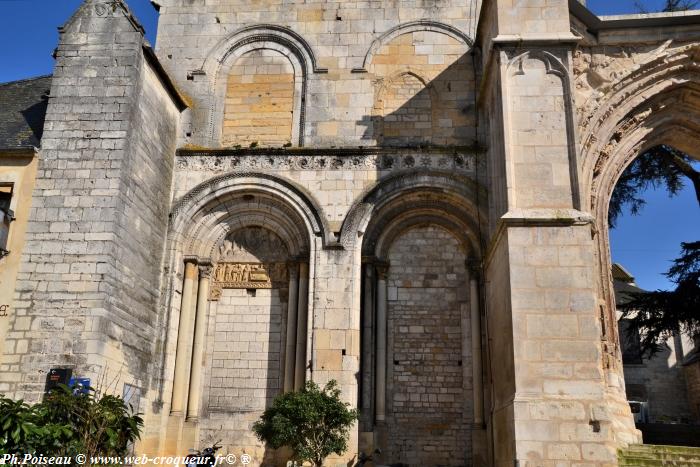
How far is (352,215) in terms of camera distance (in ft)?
38.3

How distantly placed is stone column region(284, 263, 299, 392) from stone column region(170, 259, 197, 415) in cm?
169

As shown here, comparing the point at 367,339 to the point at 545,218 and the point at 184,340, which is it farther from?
the point at 545,218

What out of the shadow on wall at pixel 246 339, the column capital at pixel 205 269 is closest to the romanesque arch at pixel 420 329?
the shadow on wall at pixel 246 339

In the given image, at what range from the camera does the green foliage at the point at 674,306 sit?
15.5m

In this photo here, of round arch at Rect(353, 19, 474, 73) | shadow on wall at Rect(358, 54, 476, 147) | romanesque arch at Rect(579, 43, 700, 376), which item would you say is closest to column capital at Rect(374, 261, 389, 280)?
shadow on wall at Rect(358, 54, 476, 147)

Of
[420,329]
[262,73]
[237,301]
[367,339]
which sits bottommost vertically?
[367,339]

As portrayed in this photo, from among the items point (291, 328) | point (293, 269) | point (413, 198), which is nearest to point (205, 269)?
point (293, 269)

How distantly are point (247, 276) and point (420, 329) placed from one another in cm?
339

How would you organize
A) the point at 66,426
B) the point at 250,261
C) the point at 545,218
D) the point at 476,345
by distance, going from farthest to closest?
the point at 250,261
the point at 476,345
the point at 545,218
the point at 66,426

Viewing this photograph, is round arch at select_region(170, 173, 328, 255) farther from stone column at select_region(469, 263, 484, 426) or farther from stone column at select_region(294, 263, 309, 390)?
stone column at select_region(469, 263, 484, 426)

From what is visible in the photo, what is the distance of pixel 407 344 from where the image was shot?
12766 mm

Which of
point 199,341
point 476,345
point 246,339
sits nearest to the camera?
point 199,341

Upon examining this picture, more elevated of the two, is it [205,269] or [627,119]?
[627,119]

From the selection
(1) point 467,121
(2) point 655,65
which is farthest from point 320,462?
(2) point 655,65
